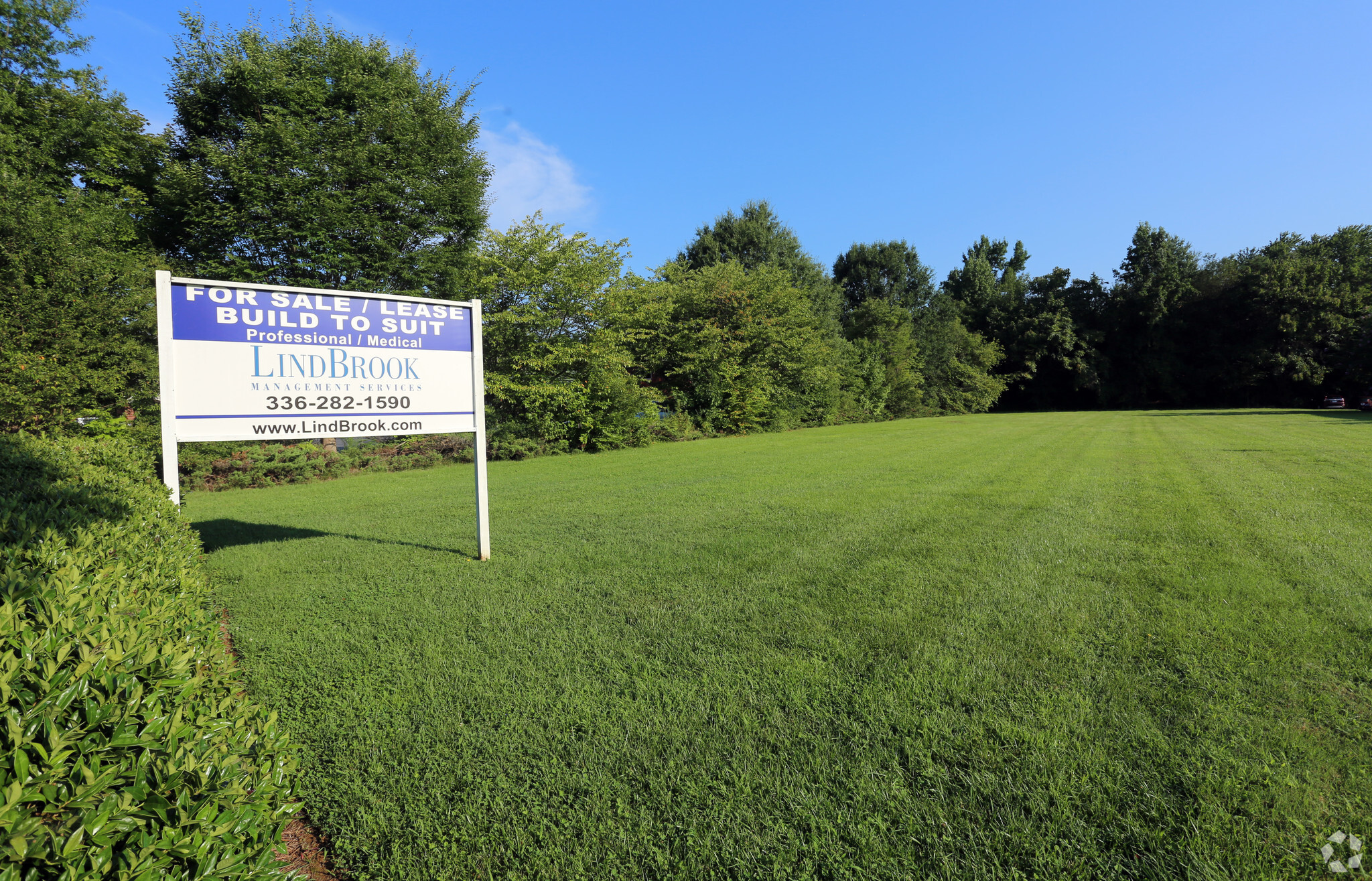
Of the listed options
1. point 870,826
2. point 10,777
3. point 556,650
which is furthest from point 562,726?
point 10,777

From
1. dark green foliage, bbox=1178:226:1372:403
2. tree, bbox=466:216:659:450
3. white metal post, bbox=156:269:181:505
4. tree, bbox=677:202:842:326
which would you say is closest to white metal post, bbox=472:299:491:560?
white metal post, bbox=156:269:181:505

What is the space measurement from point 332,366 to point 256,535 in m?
3.50

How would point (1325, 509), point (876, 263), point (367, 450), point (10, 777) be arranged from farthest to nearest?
point (876, 263), point (367, 450), point (1325, 509), point (10, 777)

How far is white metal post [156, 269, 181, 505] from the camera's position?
168 inches

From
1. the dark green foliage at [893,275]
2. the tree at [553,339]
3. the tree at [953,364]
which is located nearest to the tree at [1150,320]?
the tree at [953,364]

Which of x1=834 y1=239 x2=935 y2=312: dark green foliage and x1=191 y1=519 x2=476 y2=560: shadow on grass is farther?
x1=834 y1=239 x2=935 y2=312: dark green foliage

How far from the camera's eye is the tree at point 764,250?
34812mm

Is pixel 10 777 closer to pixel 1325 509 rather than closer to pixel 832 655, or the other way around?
pixel 832 655

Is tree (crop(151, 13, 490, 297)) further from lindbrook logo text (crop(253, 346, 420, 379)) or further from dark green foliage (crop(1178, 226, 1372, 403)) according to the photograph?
dark green foliage (crop(1178, 226, 1372, 403))

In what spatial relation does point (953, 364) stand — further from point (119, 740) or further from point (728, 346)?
point (119, 740)

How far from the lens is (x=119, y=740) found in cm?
121

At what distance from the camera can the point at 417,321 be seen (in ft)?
17.7

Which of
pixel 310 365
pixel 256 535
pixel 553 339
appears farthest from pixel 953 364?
pixel 310 365

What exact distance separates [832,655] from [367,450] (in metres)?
14.8
